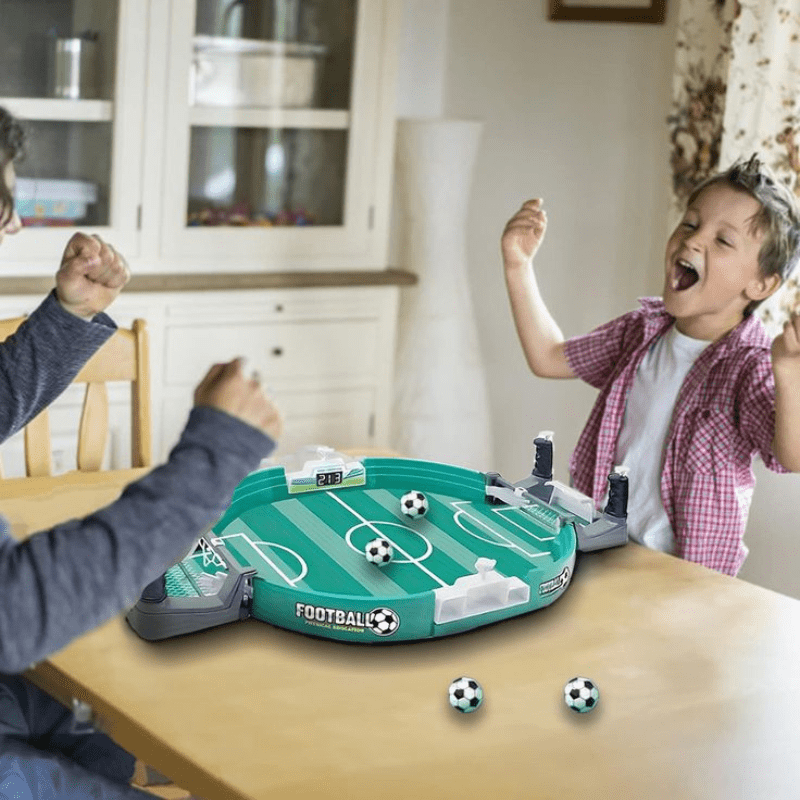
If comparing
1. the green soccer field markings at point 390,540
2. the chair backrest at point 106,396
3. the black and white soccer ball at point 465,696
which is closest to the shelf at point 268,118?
the chair backrest at point 106,396

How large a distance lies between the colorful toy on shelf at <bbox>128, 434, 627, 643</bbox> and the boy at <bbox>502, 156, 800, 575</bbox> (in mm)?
331

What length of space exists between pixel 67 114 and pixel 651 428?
1.79m

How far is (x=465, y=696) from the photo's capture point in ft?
4.70

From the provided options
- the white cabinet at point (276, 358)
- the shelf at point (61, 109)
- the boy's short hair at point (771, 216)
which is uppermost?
the shelf at point (61, 109)

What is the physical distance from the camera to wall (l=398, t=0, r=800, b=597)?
3648 mm

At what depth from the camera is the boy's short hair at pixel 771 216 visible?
2.31 metres

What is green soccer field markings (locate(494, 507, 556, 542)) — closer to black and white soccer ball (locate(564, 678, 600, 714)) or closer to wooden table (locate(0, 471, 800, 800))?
wooden table (locate(0, 471, 800, 800))

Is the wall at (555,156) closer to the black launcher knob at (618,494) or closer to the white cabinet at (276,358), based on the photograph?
the white cabinet at (276,358)

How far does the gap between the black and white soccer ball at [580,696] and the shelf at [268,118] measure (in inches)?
95.4

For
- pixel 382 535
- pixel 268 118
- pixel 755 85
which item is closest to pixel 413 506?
pixel 382 535

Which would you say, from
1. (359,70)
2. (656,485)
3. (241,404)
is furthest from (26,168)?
(241,404)

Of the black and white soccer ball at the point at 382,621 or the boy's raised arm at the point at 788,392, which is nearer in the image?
the black and white soccer ball at the point at 382,621

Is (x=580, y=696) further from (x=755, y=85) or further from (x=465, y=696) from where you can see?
(x=755, y=85)

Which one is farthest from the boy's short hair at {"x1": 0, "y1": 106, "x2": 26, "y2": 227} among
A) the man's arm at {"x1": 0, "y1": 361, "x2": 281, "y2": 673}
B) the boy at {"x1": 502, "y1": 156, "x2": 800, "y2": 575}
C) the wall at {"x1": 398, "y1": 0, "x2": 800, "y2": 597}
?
the wall at {"x1": 398, "y1": 0, "x2": 800, "y2": 597}
